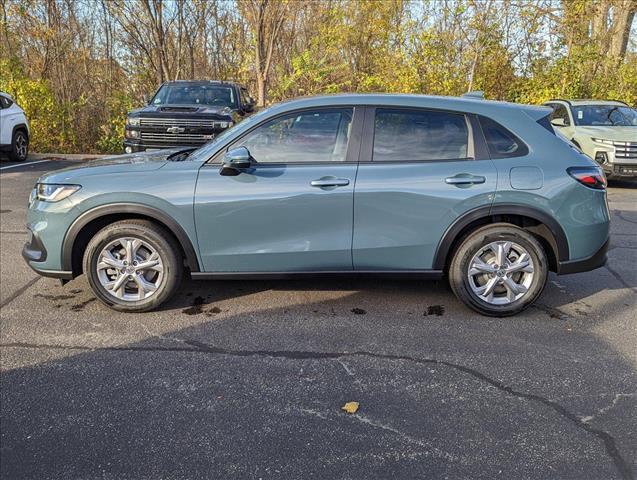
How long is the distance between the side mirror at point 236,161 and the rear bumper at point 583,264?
8.42 ft

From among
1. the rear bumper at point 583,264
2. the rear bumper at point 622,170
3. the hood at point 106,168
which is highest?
the hood at point 106,168

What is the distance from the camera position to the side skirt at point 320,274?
4.22 meters

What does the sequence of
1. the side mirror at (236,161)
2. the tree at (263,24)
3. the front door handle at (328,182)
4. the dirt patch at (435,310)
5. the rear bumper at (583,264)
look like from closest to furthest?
1. the side mirror at (236,161)
2. the front door handle at (328,182)
3. the rear bumper at (583,264)
4. the dirt patch at (435,310)
5. the tree at (263,24)

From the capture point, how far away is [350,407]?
9.82 feet

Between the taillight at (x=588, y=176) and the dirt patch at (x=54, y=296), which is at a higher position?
the taillight at (x=588, y=176)

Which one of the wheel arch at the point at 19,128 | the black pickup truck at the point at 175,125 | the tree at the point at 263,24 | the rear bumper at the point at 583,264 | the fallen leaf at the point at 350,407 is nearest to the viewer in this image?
the fallen leaf at the point at 350,407

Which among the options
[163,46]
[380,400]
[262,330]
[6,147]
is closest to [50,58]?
[163,46]

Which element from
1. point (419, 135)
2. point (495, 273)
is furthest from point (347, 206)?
point (495, 273)

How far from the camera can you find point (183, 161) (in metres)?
4.23

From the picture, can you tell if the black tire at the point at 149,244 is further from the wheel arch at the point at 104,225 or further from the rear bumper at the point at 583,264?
the rear bumper at the point at 583,264

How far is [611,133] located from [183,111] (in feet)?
27.3

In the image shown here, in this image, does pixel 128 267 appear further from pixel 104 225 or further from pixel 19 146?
pixel 19 146

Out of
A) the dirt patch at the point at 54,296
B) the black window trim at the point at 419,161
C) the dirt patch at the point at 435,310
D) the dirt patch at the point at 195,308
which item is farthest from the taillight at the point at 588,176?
the dirt patch at the point at 54,296

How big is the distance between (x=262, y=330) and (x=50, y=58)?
15137 millimetres
